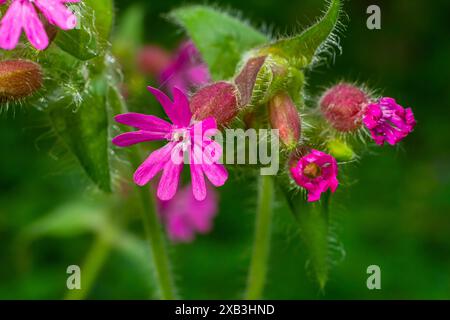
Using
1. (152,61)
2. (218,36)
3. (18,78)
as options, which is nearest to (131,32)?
(152,61)

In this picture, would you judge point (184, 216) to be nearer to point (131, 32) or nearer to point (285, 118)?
point (131, 32)

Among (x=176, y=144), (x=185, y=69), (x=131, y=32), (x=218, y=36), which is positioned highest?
(x=131, y=32)

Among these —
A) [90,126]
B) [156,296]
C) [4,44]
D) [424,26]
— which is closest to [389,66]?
[424,26]

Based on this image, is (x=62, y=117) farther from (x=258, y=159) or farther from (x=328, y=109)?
(x=328, y=109)

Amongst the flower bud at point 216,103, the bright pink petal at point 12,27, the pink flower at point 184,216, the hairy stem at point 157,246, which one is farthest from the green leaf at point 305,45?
the pink flower at point 184,216

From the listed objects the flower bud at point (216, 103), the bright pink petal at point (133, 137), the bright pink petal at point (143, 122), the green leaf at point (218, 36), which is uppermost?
the green leaf at point (218, 36)

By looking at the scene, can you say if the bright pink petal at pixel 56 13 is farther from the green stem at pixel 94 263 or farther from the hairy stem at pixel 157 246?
the green stem at pixel 94 263
